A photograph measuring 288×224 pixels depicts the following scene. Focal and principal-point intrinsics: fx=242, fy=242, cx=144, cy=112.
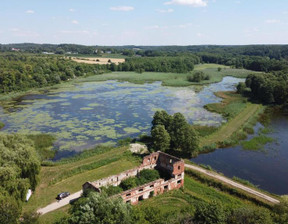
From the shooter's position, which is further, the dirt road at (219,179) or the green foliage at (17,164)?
the dirt road at (219,179)

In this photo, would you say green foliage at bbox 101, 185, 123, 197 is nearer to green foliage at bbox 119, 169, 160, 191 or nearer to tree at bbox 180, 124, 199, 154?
green foliage at bbox 119, 169, 160, 191

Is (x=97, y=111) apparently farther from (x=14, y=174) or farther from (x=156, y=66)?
(x=156, y=66)

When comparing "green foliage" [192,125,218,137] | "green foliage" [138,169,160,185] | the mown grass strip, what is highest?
"green foliage" [192,125,218,137]

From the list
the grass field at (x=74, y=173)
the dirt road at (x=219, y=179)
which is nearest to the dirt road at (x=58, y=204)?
the dirt road at (x=219, y=179)

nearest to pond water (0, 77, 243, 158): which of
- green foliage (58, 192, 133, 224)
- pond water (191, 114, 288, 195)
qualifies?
pond water (191, 114, 288, 195)

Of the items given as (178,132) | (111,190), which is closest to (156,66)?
(178,132)

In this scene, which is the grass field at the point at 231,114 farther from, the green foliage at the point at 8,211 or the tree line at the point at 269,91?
the green foliage at the point at 8,211
